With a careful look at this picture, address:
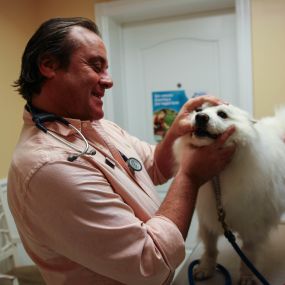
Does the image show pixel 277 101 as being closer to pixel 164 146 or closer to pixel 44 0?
pixel 164 146

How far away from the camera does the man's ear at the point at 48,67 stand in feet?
3.21

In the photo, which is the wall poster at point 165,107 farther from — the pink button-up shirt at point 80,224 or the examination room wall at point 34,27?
the pink button-up shirt at point 80,224

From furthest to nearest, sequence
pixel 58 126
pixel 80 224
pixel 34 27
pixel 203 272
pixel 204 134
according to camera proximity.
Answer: pixel 34 27
pixel 203 272
pixel 204 134
pixel 58 126
pixel 80 224

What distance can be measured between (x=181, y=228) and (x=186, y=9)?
206cm

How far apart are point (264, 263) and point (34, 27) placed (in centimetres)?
245

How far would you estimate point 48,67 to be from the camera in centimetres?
99

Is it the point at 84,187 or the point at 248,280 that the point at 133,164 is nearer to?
the point at 84,187

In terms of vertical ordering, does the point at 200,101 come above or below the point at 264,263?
above

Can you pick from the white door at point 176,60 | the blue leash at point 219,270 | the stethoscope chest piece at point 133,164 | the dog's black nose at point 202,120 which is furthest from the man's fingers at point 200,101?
the white door at point 176,60

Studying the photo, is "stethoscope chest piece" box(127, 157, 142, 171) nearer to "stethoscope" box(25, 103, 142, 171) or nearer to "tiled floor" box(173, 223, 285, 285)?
"stethoscope" box(25, 103, 142, 171)

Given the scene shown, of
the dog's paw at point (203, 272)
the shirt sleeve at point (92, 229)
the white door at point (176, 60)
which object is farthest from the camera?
the white door at point (176, 60)

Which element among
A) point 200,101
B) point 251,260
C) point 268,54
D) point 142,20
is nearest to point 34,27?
point 142,20

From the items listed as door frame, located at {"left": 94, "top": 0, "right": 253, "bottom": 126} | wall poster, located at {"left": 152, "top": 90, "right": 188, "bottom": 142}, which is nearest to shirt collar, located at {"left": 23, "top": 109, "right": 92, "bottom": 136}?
door frame, located at {"left": 94, "top": 0, "right": 253, "bottom": 126}

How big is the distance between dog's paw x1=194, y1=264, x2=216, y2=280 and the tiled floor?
0.6 inches
